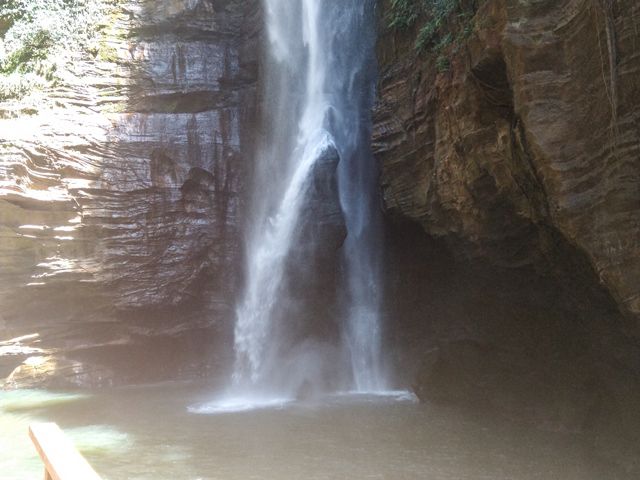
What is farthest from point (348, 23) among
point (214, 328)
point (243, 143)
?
point (214, 328)

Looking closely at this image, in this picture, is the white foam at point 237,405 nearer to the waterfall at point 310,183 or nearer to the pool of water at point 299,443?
the pool of water at point 299,443

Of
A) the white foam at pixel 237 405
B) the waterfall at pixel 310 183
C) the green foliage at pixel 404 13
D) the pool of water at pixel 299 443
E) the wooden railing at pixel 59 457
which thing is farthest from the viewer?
the waterfall at pixel 310 183

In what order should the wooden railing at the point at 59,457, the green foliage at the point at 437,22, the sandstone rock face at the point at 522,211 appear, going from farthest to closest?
the green foliage at the point at 437,22
the sandstone rock face at the point at 522,211
the wooden railing at the point at 59,457

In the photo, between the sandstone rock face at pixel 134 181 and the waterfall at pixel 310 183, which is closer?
the sandstone rock face at pixel 134 181

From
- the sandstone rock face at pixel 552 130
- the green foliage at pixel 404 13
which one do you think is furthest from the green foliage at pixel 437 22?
the sandstone rock face at pixel 552 130

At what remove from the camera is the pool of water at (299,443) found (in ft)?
18.3

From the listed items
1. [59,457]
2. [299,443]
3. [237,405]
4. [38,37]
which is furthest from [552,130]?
[38,37]

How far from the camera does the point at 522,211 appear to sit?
708cm

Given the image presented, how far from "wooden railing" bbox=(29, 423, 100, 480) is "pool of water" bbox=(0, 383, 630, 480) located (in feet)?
12.0

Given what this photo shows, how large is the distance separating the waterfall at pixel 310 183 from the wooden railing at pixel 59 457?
9615 mm

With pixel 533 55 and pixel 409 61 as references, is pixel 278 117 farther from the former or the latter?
pixel 533 55

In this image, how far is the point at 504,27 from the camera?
19.0 ft

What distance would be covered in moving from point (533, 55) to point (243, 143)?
356 inches

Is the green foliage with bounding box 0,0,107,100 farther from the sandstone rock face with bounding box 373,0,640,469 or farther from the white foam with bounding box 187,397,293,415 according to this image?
the white foam with bounding box 187,397,293,415
